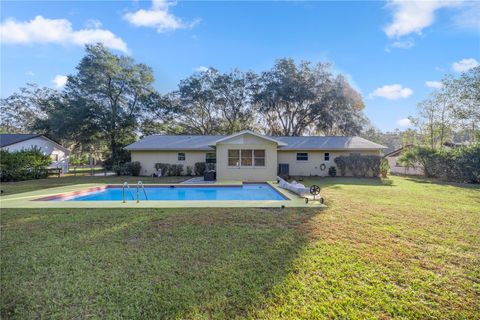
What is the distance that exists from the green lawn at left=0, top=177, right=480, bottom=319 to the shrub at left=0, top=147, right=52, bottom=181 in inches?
576

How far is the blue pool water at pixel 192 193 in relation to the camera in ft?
Answer: 33.6

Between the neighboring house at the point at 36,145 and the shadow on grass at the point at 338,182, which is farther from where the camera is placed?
the neighboring house at the point at 36,145

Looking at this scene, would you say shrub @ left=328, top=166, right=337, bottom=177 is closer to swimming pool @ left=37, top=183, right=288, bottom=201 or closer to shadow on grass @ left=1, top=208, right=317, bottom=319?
swimming pool @ left=37, top=183, right=288, bottom=201

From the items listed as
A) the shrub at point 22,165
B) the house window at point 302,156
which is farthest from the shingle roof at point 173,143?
the house window at point 302,156

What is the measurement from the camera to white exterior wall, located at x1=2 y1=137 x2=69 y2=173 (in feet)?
72.5

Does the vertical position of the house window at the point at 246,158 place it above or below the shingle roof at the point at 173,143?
below

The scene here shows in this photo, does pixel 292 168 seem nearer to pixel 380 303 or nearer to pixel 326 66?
Answer: pixel 380 303

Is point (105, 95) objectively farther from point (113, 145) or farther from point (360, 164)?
point (360, 164)

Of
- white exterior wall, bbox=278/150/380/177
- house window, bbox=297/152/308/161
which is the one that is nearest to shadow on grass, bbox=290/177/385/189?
white exterior wall, bbox=278/150/380/177

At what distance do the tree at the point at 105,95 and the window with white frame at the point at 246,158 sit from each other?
57.7 ft

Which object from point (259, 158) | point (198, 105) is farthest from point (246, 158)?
point (198, 105)

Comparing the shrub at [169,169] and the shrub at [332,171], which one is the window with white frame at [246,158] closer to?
the shrub at [169,169]

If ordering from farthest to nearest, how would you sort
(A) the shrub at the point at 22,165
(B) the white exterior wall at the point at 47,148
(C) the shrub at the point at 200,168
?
(B) the white exterior wall at the point at 47,148 → (C) the shrub at the point at 200,168 → (A) the shrub at the point at 22,165

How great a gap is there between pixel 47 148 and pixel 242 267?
101 ft
